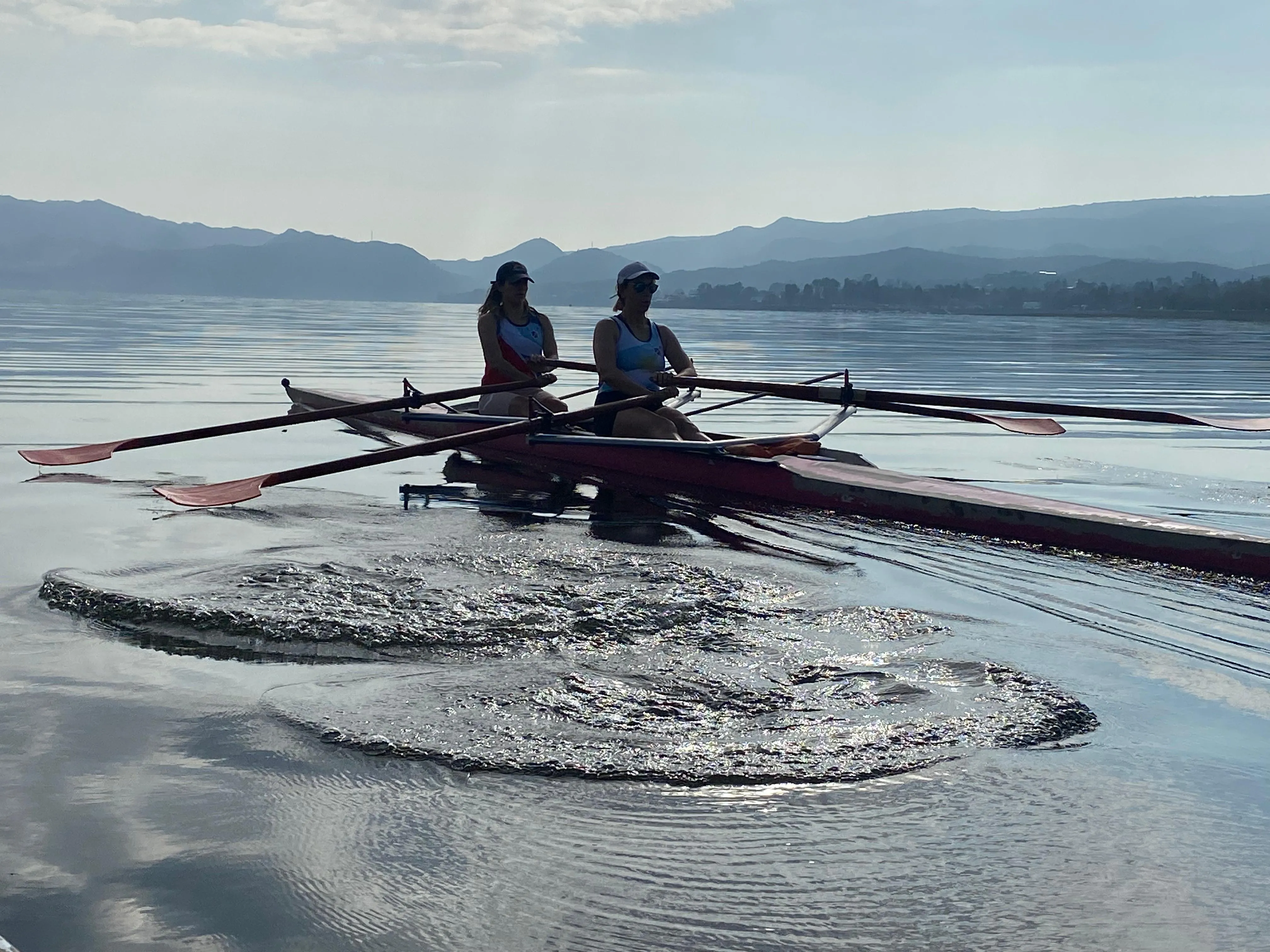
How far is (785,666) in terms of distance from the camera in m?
5.10

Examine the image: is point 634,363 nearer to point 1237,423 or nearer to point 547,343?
point 547,343

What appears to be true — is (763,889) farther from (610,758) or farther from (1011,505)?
(1011,505)

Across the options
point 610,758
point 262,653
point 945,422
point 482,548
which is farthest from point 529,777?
point 945,422

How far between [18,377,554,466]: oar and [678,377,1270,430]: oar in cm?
243

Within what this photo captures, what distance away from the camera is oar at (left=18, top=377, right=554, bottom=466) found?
10.9 meters

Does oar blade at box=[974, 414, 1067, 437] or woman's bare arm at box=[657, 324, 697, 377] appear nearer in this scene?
oar blade at box=[974, 414, 1067, 437]

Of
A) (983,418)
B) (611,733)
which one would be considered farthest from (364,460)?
(983,418)

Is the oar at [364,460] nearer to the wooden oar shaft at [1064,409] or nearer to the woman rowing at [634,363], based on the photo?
the woman rowing at [634,363]

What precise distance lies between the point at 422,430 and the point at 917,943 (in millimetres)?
11122

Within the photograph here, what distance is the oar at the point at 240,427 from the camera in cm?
1095

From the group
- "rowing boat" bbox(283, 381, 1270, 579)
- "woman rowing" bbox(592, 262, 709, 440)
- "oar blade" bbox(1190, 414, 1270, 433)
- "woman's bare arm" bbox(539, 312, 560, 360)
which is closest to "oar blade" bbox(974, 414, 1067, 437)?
"oar blade" bbox(1190, 414, 1270, 433)

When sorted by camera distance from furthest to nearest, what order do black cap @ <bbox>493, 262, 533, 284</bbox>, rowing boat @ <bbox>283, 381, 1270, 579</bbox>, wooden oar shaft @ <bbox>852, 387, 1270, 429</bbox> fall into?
black cap @ <bbox>493, 262, 533, 284</bbox> → wooden oar shaft @ <bbox>852, 387, 1270, 429</bbox> → rowing boat @ <bbox>283, 381, 1270, 579</bbox>

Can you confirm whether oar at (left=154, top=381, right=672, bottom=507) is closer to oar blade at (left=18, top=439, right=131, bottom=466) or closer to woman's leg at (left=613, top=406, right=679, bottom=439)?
woman's leg at (left=613, top=406, right=679, bottom=439)

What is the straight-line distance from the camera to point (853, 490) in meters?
8.83
